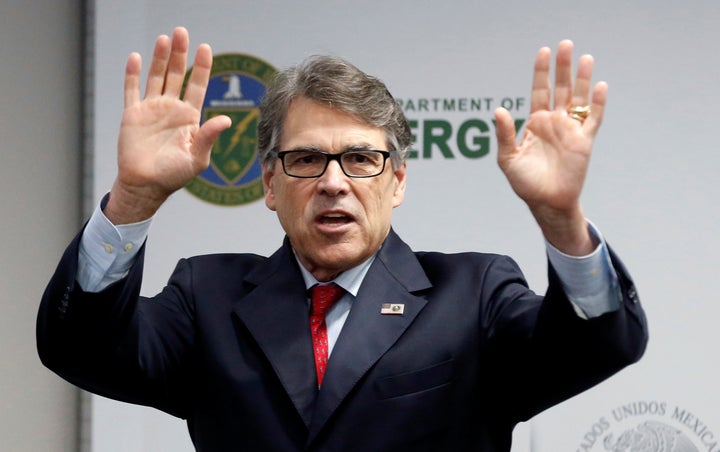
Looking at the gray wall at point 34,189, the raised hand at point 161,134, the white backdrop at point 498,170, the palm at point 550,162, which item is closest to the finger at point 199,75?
the raised hand at point 161,134

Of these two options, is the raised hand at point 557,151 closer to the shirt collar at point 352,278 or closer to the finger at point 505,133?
the finger at point 505,133

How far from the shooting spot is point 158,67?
5.48 feet

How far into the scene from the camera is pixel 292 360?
1.77 m

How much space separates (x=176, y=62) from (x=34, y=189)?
207cm

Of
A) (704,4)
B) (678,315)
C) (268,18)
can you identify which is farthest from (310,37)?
(678,315)

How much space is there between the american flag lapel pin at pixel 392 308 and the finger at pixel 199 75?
453 millimetres

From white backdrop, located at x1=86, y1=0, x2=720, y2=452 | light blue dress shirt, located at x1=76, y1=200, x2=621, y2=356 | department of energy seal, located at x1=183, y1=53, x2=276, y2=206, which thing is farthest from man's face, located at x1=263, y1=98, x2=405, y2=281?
department of energy seal, located at x1=183, y1=53, x2=276, y2=206

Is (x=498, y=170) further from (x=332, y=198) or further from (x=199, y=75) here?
(x=199, y=75)

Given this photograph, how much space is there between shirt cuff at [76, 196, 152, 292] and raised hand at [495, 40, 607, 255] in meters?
0.57

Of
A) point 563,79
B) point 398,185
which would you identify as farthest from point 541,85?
point 398,185

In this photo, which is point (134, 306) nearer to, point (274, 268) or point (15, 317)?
point (274, 268)

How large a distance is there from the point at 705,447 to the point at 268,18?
188 centimetres

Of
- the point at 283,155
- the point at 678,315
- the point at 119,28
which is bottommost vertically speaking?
the point at 678,315

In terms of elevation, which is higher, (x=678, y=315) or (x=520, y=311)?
(x=520, y=311)
